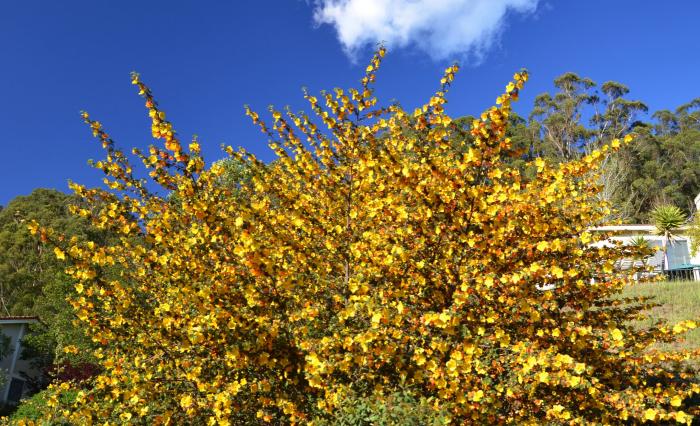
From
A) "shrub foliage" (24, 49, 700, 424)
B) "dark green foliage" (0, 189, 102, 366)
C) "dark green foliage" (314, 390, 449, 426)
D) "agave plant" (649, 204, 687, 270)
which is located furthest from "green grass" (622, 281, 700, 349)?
"dark green foliage" (0, 189, 102, 366)

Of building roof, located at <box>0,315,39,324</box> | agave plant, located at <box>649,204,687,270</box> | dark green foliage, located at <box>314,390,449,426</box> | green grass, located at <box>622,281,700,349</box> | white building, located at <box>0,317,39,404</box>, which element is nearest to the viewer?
dark green foliage, located at <box>314,390,449,426</box>

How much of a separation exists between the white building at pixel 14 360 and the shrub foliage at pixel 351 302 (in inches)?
750

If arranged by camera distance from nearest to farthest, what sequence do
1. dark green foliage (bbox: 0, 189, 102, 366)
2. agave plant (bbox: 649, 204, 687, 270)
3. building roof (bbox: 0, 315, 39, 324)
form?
building roof (bbox: 0, 315, 39, 324) < dark green foliage (bbox: 0, 189, 102, 366) < agave plant (bbox: 649, 204, 687, 270)

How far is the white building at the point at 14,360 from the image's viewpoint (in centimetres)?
1959

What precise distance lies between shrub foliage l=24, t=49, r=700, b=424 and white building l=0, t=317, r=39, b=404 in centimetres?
1905

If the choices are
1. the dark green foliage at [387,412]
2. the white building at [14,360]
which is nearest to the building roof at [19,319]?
the white building at [14,360]

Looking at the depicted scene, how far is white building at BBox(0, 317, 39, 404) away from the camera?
64.3 ft

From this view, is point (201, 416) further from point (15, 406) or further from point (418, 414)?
point (15, 406)

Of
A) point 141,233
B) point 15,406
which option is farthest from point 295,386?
point 15,406

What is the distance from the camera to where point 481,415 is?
4082mm

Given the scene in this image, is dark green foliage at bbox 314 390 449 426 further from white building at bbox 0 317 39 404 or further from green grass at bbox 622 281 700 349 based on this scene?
white building at bbox 0 317 39 404

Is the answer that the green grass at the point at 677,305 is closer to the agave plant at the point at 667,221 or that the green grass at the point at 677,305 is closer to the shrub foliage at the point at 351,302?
the agave plant at the point at 667,221

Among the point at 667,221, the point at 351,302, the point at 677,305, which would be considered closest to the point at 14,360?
the point at 351,302

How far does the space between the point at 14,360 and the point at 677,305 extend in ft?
83.5
